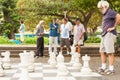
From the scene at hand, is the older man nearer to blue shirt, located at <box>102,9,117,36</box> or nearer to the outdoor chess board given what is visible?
blue shirt, located at <box>102,9,117,36</box>

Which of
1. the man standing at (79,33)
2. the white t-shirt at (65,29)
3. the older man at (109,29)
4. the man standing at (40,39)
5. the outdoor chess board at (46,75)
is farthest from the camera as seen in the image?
the white t-shirt at (65,29)

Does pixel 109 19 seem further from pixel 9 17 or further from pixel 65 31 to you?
pixel 9 17

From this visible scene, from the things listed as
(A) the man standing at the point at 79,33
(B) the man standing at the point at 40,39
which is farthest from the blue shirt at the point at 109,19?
(B) the man standing at the point at 40,39

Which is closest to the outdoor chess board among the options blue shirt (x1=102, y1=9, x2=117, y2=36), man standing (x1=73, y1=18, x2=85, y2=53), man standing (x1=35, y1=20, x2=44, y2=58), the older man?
the older man

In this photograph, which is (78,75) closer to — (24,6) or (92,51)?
(92,51)

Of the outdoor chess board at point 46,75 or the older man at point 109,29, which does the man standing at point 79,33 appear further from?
the older man at point 109,29

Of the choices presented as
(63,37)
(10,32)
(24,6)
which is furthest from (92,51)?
(10,32)

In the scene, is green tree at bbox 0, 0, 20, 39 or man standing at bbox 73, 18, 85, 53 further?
green tree at bbox 0, 0, 20, 39

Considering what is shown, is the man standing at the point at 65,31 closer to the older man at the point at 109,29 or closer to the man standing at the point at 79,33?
the man standing at the point at 79,33

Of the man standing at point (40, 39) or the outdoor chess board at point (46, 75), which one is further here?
the man standing at point (40, 39)

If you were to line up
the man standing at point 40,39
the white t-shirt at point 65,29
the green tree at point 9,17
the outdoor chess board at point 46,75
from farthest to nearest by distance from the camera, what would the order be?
the green tree at point 9,17, the white t-shirt at point 65,29, the man standing at point 40,39, the outdoor chess board at point 46,75

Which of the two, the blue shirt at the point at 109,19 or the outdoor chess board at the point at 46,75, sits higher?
the blue shirt at the point at 109,19

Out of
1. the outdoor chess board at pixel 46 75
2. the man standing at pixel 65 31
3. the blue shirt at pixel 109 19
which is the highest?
the blue shirt at pixel 109 19

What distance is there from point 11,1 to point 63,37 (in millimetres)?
12958
